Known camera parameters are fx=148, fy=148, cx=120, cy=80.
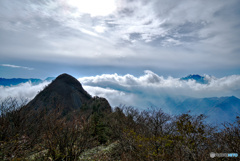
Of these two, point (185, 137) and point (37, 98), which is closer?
point (185, 137)

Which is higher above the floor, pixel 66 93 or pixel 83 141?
pixel 66 93

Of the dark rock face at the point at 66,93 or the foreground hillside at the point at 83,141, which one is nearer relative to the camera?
the foreground hillside at the point at 83,141

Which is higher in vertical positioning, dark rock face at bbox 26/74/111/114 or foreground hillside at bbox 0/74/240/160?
dark rock face at bbox 26/74/111/114

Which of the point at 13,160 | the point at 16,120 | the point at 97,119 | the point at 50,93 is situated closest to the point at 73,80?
the point at 50,93

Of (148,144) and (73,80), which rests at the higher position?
(73,80)

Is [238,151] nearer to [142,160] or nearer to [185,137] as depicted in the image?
[185,137]

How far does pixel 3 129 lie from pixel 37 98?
10750 cm

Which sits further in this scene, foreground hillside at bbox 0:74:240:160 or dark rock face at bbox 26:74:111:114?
dark rock face at bbox 26:74:111:114

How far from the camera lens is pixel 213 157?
12.1m

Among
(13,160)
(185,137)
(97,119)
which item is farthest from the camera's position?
(97,119)

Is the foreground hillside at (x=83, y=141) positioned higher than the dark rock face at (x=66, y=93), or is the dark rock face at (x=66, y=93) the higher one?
the dark rock face at (x=66, y=93)

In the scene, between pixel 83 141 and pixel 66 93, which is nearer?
pixel 83 141

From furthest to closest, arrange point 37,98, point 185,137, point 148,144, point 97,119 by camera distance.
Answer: point 37,98
point 97,119
point 148,144
point 185,137

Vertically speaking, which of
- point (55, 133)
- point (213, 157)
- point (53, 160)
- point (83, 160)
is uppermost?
point (55, 133)
